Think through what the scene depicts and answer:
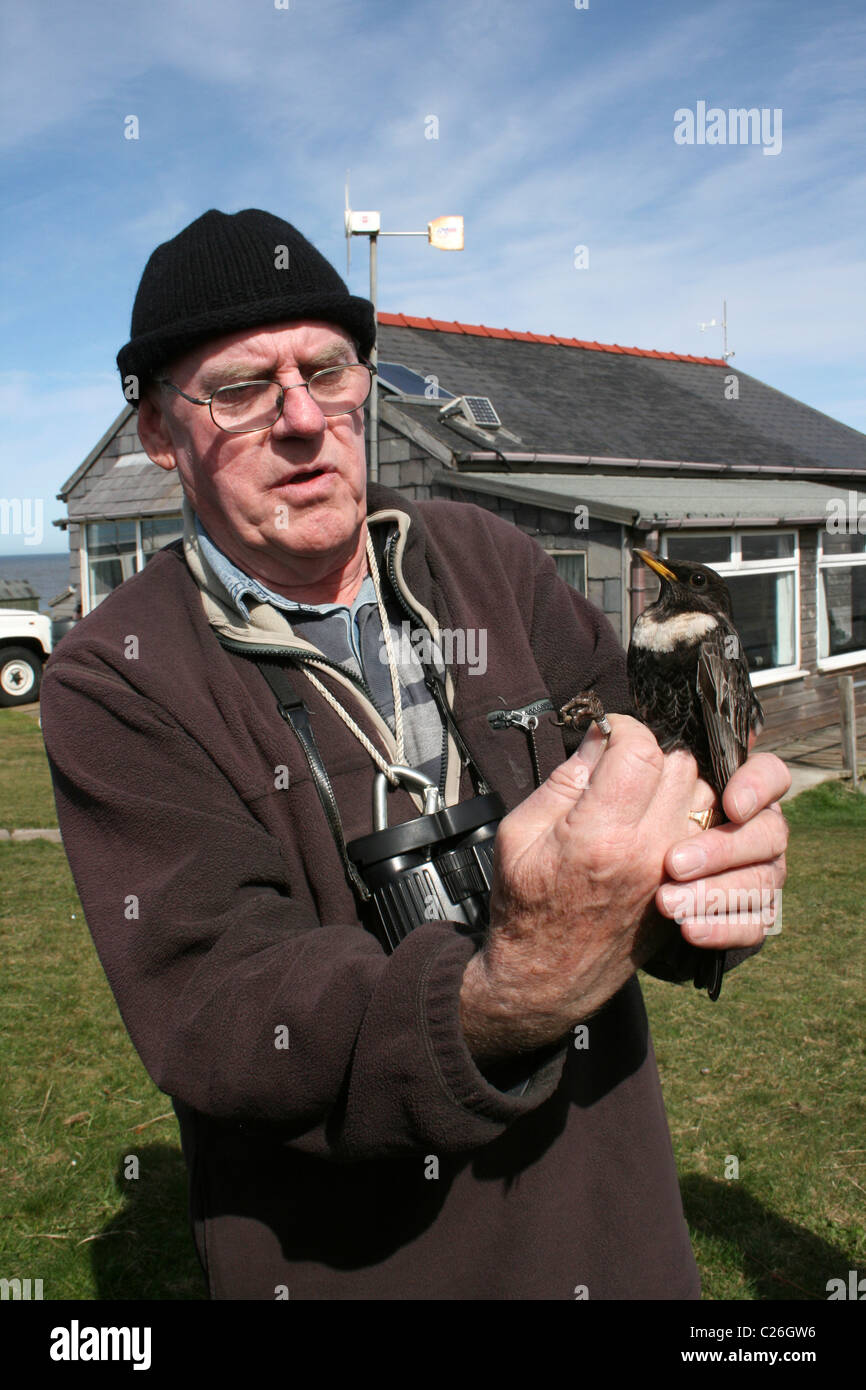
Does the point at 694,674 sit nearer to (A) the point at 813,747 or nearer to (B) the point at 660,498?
(B) the point at 660,498

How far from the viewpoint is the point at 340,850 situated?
1.88 meters

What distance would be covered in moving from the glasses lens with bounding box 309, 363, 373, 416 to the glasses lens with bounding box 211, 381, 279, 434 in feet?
0.35

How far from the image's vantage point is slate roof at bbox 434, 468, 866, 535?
1093cm

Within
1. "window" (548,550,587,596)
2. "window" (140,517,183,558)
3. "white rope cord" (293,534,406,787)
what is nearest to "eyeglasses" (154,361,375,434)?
"white rope cord" (293,534,406,787)

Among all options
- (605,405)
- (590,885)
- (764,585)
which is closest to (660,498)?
(764,585)

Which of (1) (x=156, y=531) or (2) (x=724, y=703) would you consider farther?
(1) (x=156, y=531)

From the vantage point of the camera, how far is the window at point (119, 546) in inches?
726

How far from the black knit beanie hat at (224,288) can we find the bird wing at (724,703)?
1100mm

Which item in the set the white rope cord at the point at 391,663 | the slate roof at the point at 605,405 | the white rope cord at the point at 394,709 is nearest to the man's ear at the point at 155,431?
the white rope cord at the point at 391,663

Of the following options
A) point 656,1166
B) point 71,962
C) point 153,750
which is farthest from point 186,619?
point 71,962

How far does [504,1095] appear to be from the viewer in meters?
1.49

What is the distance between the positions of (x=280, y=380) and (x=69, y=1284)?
3773 millimetres

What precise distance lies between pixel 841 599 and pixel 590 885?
15.6 metres

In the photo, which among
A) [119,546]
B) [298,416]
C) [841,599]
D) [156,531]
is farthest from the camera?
[119,546]
